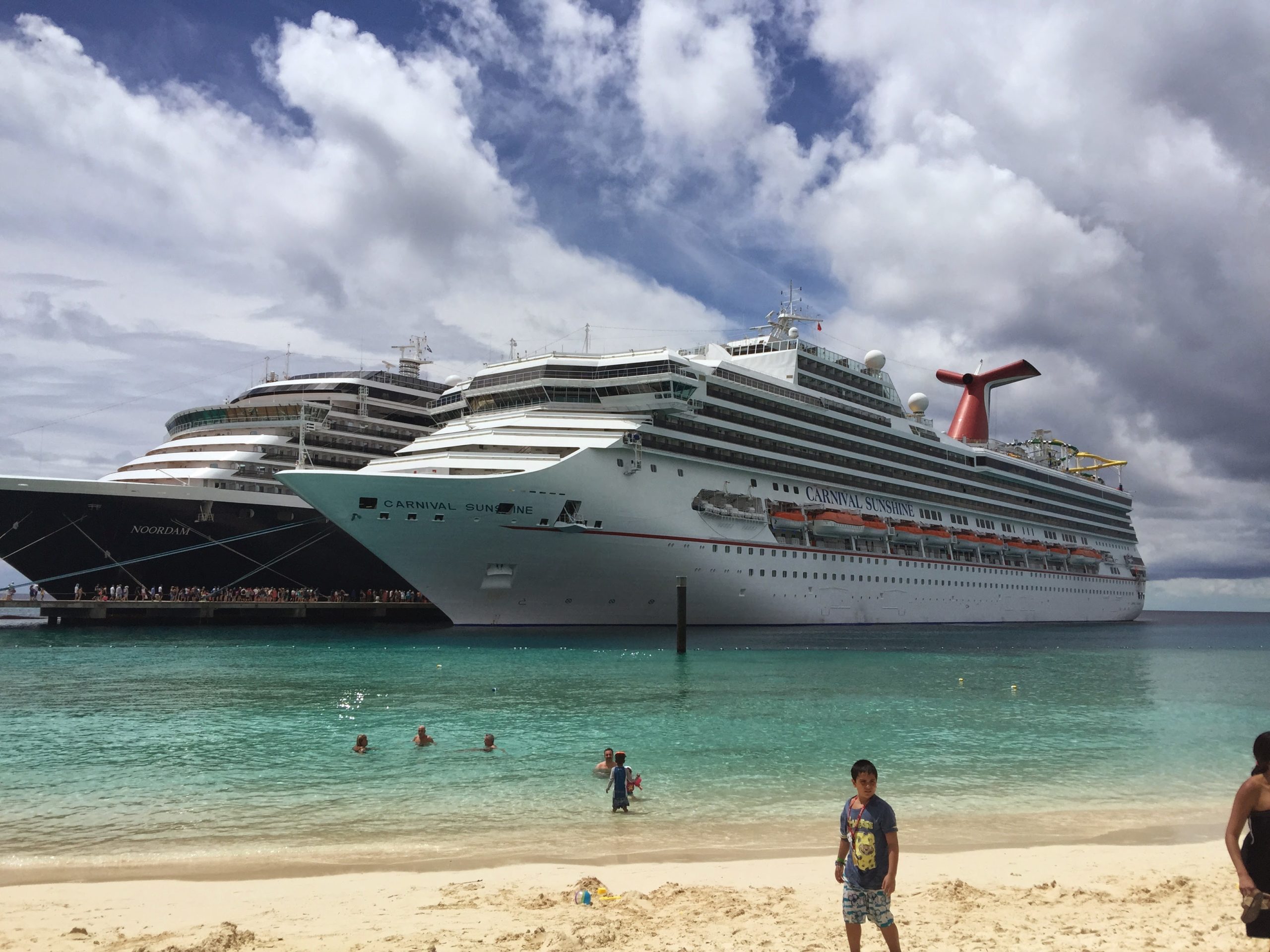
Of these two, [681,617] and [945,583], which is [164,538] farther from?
[945,583]

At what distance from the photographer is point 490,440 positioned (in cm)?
3456

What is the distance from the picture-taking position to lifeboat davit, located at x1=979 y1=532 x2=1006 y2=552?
59969 millimetres

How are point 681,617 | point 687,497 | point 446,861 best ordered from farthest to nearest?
point 687,497
point 681,617
point 446,861

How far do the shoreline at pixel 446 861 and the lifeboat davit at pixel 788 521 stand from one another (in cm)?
3156

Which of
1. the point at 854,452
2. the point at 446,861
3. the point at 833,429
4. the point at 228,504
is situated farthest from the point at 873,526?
the point at 446,861

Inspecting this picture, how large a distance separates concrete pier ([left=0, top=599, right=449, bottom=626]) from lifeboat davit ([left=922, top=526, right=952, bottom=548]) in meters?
31.3

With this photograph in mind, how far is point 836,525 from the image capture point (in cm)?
4488

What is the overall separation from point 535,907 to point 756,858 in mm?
3016

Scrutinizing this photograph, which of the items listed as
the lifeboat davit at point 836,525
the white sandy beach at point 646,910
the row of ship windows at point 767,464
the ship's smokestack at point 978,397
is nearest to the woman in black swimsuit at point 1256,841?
the white sandy beach at point 646,910

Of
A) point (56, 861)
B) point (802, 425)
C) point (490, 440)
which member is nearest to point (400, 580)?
point (490, 440)

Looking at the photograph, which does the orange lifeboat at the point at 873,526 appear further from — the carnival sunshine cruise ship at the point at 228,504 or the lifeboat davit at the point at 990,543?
the carnival sunshine cruise ship at the point at 228,504

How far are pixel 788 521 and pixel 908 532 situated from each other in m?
12.9

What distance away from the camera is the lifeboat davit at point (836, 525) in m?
44.4

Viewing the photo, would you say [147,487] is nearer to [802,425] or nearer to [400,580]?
[400,580]
